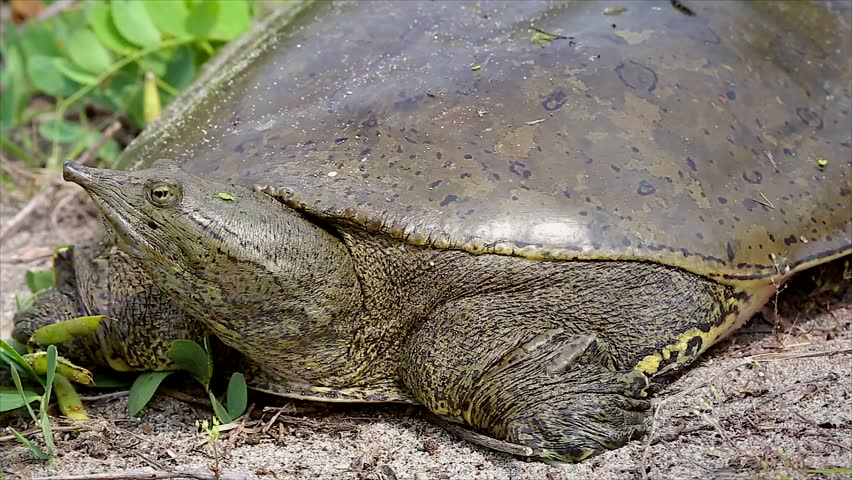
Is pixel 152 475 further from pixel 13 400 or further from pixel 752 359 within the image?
pixel 752 359

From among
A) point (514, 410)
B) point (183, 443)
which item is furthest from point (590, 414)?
point (183, 443)

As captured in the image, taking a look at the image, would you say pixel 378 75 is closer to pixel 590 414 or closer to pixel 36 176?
pixel 590 414

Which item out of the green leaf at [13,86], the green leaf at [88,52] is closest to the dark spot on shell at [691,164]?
the green leaf at [88,52]

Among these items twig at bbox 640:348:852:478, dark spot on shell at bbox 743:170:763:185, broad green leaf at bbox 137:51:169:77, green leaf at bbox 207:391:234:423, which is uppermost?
broad green leaf at bbox 137:51:169:77

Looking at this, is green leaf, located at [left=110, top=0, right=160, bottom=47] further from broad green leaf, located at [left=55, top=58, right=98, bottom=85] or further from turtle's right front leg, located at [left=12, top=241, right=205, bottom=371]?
turtle's right front leg, located at [left=12, top=241, right=205, bottom=371]

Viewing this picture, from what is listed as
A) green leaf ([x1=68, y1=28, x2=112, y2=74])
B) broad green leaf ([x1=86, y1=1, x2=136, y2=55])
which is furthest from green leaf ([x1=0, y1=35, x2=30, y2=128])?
broad green leaf ([x1=86, y1=1, x2=136, y2=55])

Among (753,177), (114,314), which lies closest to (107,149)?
(114,314)
